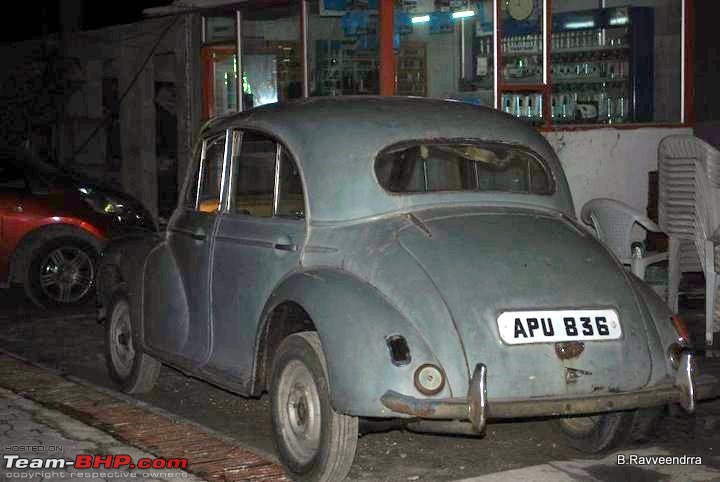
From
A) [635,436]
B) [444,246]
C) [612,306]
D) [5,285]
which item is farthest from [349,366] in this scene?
[5,285]

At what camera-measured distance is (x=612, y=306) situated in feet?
17.9

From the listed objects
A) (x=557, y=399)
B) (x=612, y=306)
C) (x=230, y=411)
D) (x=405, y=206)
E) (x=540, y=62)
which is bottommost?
(x=230, y=411)

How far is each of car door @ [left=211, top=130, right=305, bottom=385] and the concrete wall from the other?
18.2 feet

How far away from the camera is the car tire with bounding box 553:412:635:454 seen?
5871mm

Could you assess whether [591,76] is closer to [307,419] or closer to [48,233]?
[48,233]

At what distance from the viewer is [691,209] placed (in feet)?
28.6

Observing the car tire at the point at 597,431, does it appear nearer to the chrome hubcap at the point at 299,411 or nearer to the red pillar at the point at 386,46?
the chrome hubcap at the point at 299,411

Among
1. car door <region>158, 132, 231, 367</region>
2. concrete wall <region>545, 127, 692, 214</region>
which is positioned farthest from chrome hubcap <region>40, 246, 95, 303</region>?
concrete wall <region>545, 127, 692, 214</region>

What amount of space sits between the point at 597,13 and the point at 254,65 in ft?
13.6

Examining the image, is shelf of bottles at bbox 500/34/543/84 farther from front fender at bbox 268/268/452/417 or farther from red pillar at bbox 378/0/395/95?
front fender at bbox 268/268/452/417

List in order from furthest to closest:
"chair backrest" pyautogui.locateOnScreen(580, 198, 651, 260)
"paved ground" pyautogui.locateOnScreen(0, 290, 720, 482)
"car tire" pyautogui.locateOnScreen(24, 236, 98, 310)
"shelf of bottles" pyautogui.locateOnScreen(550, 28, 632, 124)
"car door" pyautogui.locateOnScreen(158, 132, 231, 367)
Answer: "shelf of bottles" pyautogui.locateOnScreen(550, 28, 632, 124) < "car tire" pyautogui.locateOnScreen(24, 236, 98, 310) < "chair backrest" pyautogui.locateOnScreen(580, 198, 651, 260) < "car door" pyautogui.locateOnScreen(158, 132, 231, 367) < "paved ground" pyautogui.locateOnScreen(0, 290, 720, 482)

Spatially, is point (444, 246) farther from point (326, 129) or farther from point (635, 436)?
point (635, 436)
